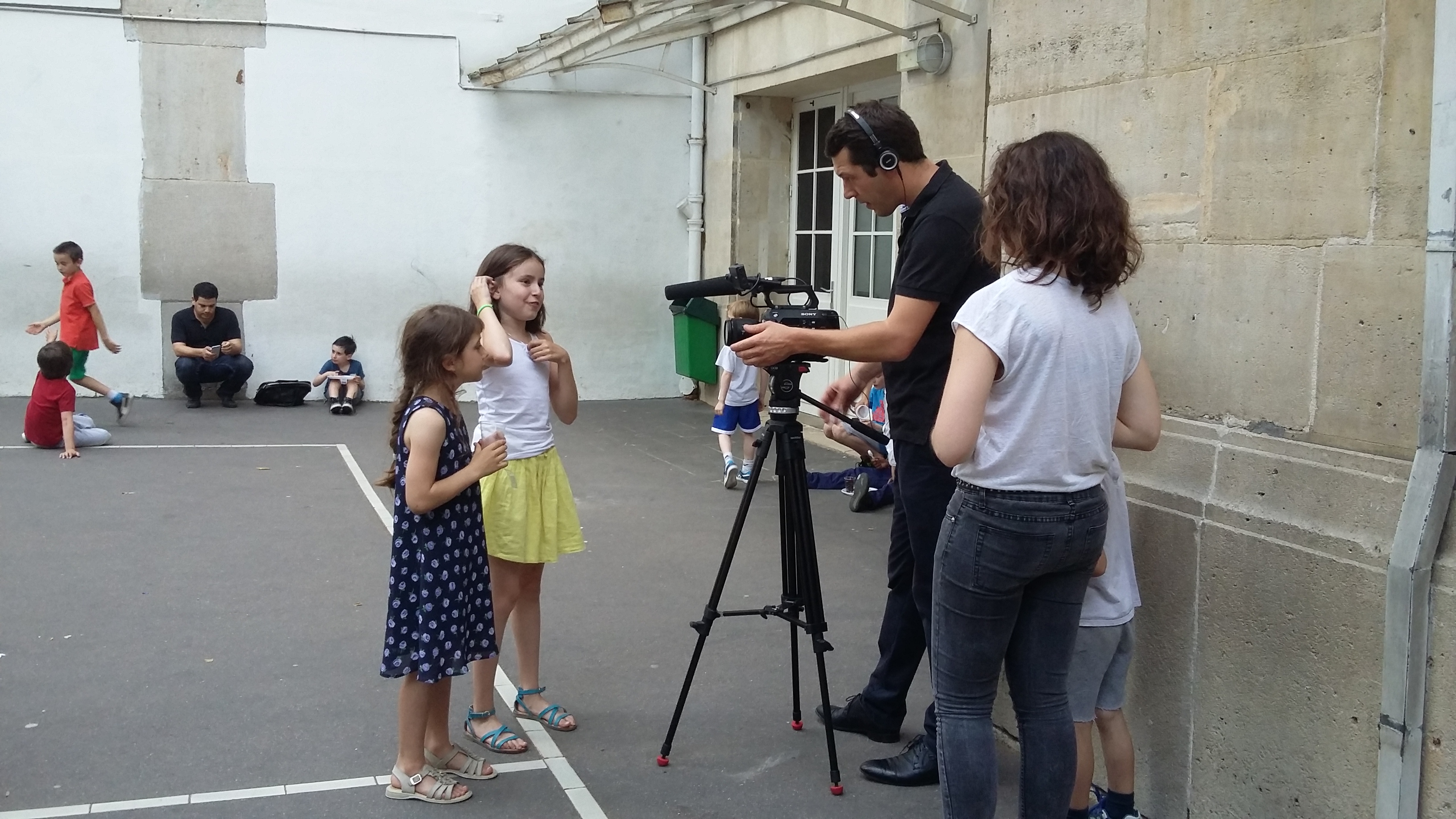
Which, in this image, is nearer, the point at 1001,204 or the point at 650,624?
the point at 1001,204

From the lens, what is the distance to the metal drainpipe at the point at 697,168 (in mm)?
12914

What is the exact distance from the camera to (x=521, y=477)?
3.95 meters

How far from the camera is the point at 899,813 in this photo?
3.54 m

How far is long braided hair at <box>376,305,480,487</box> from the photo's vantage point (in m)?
3.47

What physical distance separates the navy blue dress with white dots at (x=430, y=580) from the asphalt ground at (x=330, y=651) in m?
0.42

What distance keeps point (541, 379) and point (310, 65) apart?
9.59m

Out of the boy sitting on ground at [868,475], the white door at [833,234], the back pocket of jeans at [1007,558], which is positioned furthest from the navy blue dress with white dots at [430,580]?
the white door at [833,234]

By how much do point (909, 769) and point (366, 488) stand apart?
5.31 metres

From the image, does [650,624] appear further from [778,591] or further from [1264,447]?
[1264,447]

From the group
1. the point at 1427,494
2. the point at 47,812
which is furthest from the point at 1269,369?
the point at 47,812

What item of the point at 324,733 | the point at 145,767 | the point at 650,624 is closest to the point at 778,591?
the point at 650,624

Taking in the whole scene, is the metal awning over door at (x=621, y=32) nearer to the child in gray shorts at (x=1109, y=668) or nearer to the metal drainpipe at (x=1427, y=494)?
the child in gray shorts at (x=1109, y=668)

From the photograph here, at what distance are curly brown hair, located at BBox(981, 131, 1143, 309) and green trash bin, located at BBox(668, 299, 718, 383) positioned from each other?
31.8 ft

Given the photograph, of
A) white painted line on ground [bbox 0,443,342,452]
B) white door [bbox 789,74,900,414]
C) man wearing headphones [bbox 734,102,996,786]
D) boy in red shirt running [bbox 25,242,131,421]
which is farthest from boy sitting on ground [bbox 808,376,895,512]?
boy in red shirt running [bbox 25,242,131,421]
